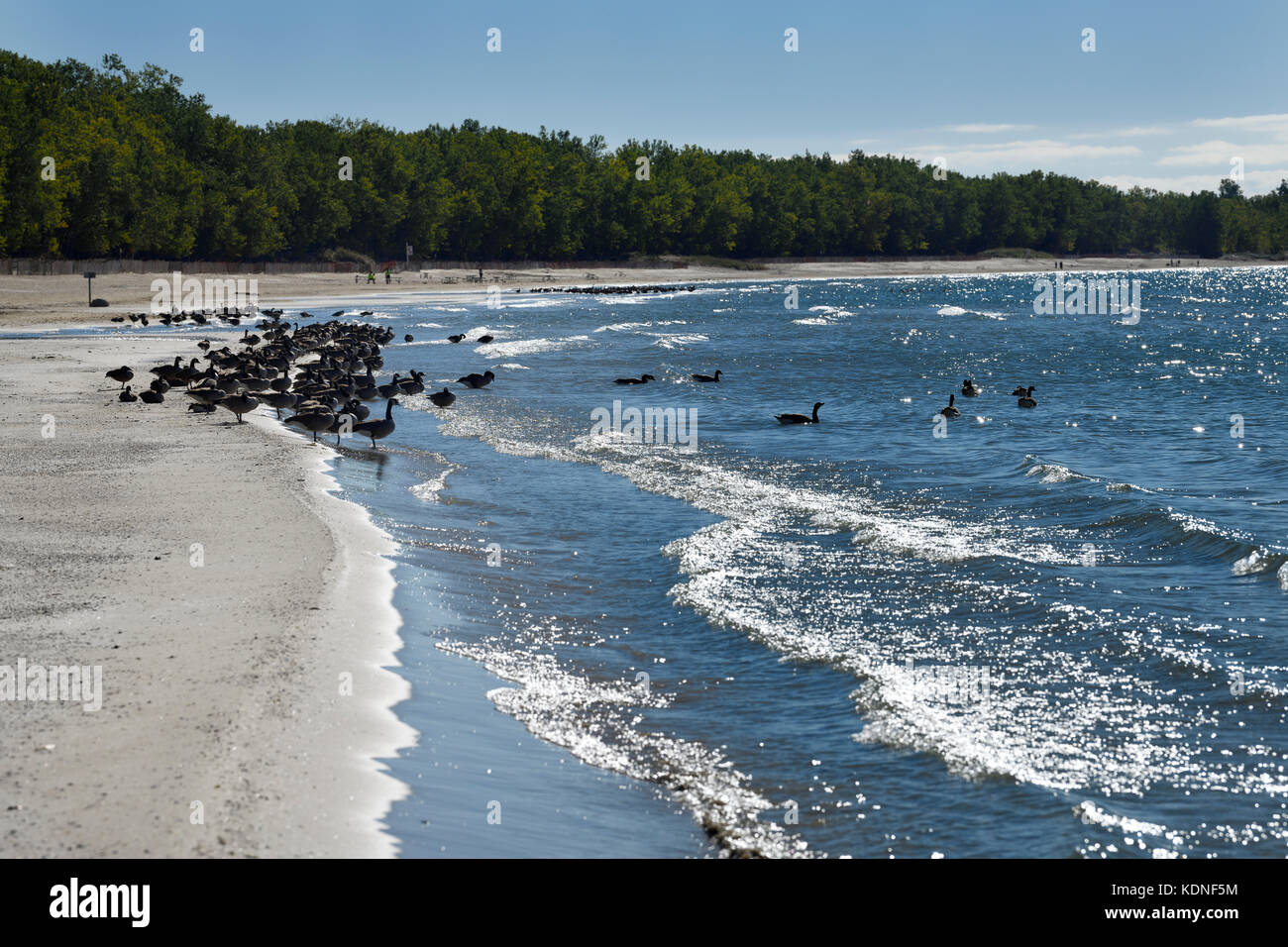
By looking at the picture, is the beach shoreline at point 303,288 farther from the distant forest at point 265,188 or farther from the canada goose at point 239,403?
the canada goose at point 239,403

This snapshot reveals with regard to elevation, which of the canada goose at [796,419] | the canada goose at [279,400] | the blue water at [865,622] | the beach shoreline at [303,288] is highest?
the beach shoreline at [303,288]

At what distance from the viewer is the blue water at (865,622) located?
309 inches

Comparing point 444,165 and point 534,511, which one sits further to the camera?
point 444,165

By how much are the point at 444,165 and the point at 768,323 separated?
349 feet

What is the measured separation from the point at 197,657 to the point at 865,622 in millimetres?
6558

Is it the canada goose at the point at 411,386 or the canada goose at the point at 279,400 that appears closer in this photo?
the canada goose at the point at 279,400

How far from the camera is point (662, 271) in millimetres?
186625

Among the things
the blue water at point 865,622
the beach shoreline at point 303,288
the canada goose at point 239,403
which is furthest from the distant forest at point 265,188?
the blue water at point 865,622

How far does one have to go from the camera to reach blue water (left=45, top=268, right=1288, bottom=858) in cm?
784

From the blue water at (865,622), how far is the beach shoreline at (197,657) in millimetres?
503

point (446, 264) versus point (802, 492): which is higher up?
point (446, 264)

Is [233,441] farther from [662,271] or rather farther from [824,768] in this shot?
[662,271]

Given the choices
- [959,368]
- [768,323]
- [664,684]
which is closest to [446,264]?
[768,323]

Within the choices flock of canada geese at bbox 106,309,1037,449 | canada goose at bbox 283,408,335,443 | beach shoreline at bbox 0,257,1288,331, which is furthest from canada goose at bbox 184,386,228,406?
beach shoreline at bbox 0,257,1288,331
